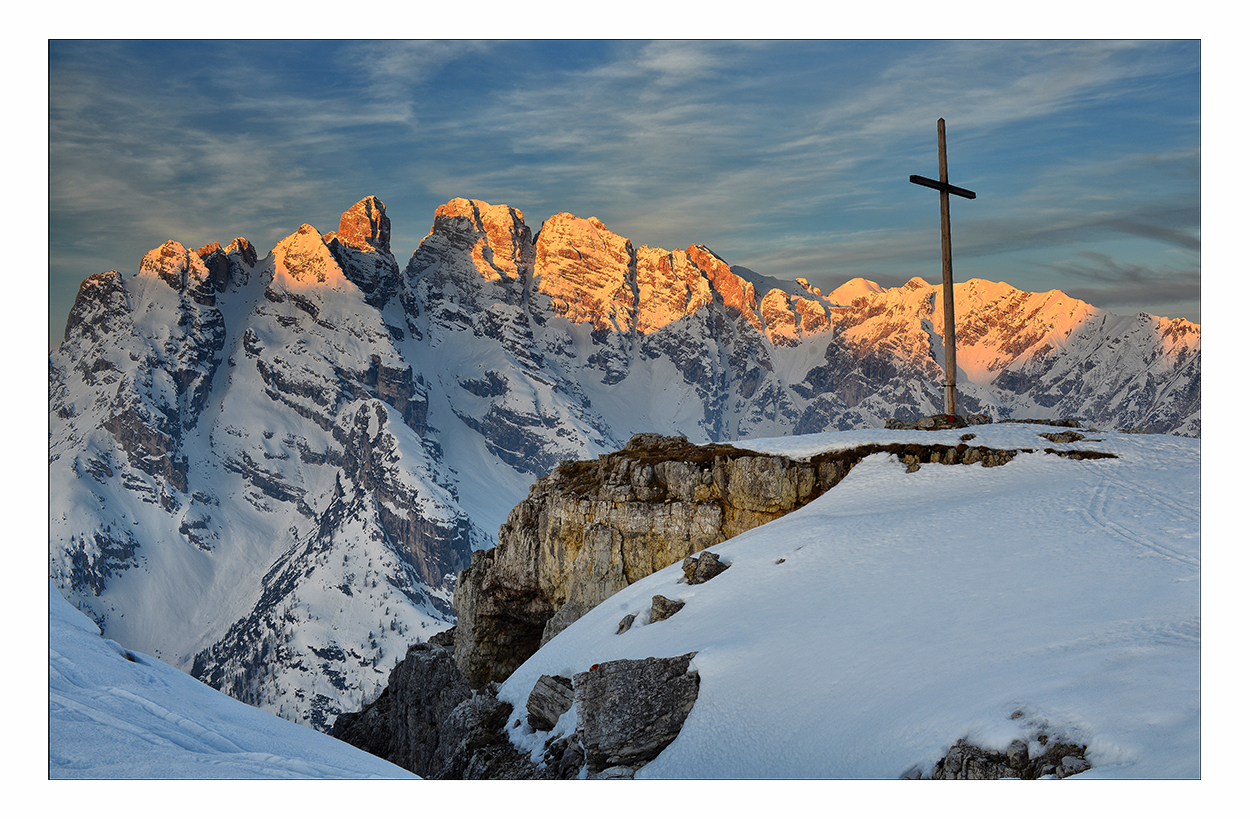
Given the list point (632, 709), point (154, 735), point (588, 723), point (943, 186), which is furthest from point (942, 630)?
point (154, 735)

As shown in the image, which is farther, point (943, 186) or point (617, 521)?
point (617, 521)

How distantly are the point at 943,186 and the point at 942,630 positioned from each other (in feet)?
34.8

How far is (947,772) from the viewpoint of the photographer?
1241 centimetres

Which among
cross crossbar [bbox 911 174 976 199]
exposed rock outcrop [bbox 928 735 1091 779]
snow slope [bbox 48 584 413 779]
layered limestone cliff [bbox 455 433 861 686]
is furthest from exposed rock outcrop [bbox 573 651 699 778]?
layered limestone cliff [bbox 455 433 861 686]

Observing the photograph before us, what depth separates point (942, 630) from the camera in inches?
646

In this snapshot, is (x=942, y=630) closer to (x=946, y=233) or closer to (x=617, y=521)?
(x=946, y=233)

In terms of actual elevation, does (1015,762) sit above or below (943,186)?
below

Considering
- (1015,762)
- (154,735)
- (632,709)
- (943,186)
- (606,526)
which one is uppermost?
(943,186)

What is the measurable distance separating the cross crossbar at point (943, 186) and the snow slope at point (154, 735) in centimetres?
1583

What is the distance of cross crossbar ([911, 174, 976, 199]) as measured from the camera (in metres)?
21.8

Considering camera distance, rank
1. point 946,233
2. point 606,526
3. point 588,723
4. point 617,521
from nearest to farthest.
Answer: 1. point 588,723
2. point 946,233
3. point 617,521
4. point 606,526

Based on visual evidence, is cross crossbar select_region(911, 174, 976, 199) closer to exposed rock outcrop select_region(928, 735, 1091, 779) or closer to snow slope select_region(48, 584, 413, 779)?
exposed rock outcrop select_region(928, 735, 1091, 779)

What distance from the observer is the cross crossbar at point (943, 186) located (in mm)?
21797
